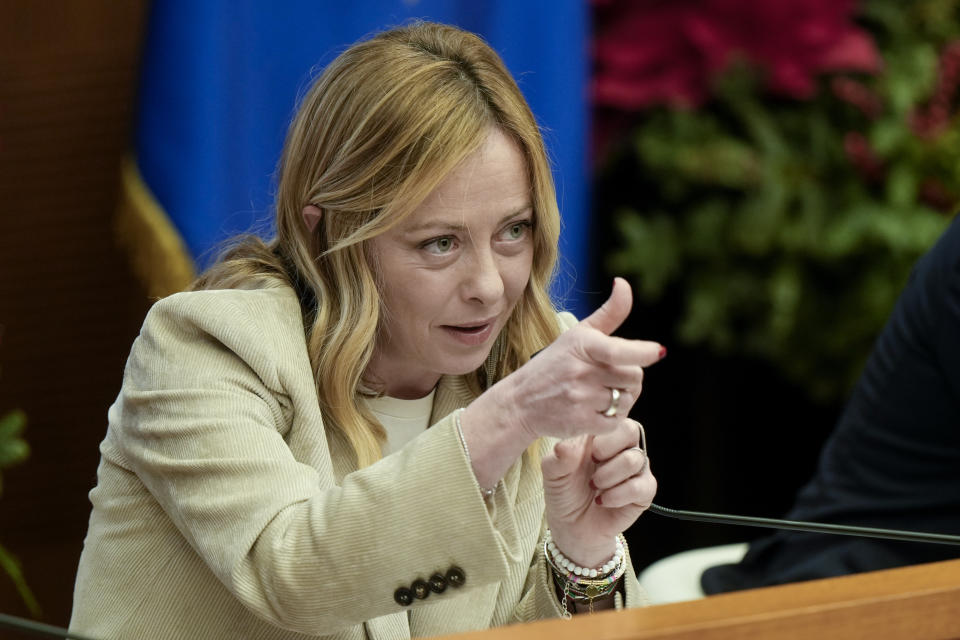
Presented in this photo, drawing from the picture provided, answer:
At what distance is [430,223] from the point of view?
1512 millimetres

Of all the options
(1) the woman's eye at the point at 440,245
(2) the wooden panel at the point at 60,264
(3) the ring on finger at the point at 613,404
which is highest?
(1) the woman's eye at the point at 440,245

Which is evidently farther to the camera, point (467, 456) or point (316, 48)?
point (316, 48)

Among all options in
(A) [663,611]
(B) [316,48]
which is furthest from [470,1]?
(A) [663,611]

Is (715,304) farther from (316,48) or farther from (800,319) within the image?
(316,48)

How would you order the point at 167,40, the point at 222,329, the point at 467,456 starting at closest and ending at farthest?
the point at 467,456 → the point at 222,329 → the point at 167,40

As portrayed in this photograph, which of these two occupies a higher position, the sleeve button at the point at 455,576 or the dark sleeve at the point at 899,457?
the sleeve button at the point at 455,576

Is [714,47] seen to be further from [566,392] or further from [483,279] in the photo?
[566,392]

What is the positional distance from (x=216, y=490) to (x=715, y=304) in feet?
7.28

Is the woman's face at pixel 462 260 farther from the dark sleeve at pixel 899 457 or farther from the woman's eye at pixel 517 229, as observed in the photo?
the dark sleeve at pixel 899 457

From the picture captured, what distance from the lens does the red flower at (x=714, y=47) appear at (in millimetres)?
3254

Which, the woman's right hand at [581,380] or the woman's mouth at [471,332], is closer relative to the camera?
the woman's right hand at [581,380]

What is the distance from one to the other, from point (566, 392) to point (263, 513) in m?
0.37

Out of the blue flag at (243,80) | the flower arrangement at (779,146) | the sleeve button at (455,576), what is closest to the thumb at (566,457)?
the sleeve button at (455,576)

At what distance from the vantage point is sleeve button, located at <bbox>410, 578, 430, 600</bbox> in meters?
1.31
